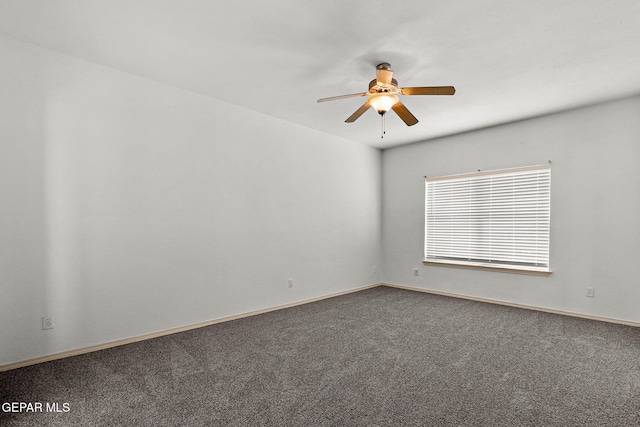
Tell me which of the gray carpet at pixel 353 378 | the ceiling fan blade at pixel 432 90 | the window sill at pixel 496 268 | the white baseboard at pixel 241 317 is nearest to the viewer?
the gray carpet at pixel 353 378

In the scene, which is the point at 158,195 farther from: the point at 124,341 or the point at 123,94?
the point at 124,341

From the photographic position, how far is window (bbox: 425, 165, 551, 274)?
4.43 m

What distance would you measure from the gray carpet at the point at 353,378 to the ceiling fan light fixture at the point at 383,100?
7.18 ft

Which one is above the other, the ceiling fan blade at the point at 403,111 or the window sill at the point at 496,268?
the ceiling fan blade at the point at 403,111

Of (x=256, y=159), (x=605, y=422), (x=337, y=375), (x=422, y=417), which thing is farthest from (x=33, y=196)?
(x=605, y=422)

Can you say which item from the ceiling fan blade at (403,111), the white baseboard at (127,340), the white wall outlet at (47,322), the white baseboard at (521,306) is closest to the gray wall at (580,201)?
the white baseboard at (521,306)

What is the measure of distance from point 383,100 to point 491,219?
121 inches

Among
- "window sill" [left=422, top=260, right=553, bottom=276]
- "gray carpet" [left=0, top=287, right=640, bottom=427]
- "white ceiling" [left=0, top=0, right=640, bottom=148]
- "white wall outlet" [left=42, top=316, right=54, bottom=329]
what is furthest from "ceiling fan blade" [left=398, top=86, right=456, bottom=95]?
"white wall outlet" [left=42, top=316, right=54, bottom=329]

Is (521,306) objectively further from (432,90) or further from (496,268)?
(432,90)

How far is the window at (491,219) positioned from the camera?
14.5 ft

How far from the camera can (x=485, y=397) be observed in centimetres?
216

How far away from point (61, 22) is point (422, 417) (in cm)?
368

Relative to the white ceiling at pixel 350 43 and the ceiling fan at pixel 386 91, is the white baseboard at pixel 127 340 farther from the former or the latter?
the ceiling fan at pixel 386 91

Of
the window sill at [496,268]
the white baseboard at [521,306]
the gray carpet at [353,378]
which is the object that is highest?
the window sill at [496,268]
